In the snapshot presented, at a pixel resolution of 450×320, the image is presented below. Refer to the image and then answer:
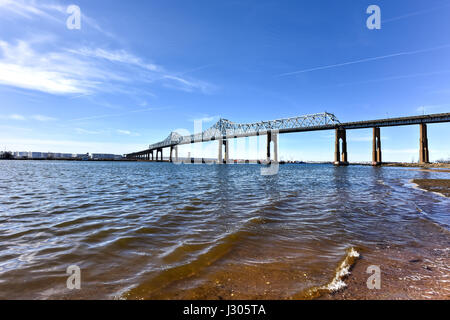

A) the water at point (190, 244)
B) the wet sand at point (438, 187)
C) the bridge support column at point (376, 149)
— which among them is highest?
the bridge support column at point (376, 149)

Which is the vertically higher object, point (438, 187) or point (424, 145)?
point (424, 145)

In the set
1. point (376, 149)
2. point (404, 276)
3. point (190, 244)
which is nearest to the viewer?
point (404, 276)

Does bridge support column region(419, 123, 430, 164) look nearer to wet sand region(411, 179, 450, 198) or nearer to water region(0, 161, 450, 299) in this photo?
wet sand region(411, 179, 450, 198)

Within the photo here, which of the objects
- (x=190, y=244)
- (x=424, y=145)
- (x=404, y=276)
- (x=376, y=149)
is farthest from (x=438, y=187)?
(x=376, y=149)

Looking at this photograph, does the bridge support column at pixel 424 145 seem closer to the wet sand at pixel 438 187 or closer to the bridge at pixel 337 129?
the bridge at pixel 337 129

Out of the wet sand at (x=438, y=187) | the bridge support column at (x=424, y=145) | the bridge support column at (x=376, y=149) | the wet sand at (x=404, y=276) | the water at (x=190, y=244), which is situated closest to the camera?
the wet sand at (x=404, y=276)

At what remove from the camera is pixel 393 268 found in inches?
139

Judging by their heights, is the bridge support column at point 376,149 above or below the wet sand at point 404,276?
above

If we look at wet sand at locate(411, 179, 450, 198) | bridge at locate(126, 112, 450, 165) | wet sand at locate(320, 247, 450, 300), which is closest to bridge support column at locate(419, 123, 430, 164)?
bridge at locate(126, 112, 450, 165)

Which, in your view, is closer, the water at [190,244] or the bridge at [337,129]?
the water at [190,244]

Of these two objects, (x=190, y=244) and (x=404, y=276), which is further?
(x=190, y=244)

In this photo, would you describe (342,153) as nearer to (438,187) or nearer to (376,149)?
(376,149)

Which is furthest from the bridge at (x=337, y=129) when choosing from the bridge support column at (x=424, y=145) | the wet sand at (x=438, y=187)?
the wet sand at (x=438, y=187)
